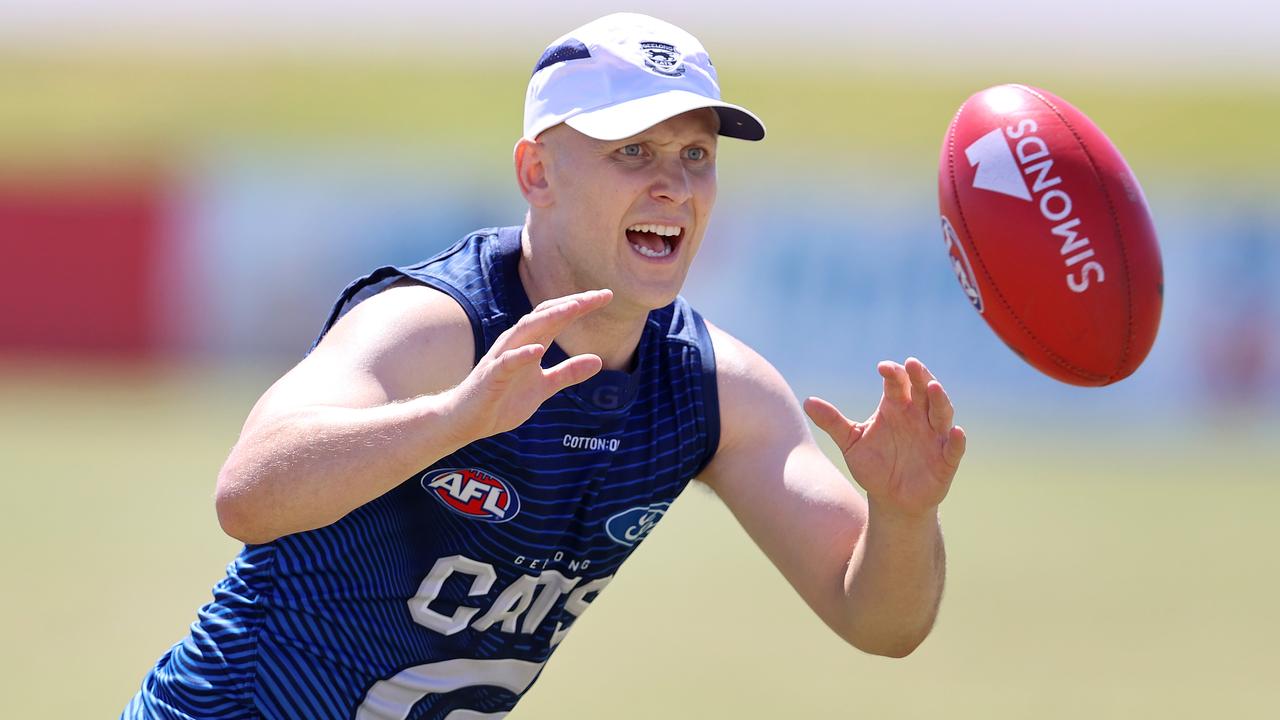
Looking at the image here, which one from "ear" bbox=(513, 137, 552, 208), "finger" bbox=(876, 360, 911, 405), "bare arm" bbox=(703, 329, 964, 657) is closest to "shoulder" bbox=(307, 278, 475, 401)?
"ear" bbox=(513, 137, 552, 208)

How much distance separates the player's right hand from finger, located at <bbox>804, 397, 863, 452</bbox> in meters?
0.64

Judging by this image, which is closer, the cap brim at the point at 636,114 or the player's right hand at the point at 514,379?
the player's right hand at the point at 514,379

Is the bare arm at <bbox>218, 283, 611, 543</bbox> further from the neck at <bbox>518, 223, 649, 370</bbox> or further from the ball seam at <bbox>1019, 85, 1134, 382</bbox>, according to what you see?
the ball seam at <bbox>1019, 85, 1134, 382</bbox>

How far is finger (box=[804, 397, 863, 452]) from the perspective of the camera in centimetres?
332

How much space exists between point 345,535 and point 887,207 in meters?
13.1

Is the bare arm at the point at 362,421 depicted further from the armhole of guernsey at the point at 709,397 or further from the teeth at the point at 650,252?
the armhole of guernsey at the point at 709,397

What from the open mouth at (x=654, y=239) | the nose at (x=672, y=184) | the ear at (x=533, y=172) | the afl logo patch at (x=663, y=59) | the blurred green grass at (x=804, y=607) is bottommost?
the blurred green grass at (x=804, y=607)

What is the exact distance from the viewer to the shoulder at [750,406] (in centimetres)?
374

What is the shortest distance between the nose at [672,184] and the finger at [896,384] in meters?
0.59

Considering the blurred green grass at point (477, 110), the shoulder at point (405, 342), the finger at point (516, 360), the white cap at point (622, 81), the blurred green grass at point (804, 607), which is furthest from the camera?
the blurred green grass at point (477, 110)

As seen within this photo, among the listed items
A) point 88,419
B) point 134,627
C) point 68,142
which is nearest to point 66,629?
point 134,627

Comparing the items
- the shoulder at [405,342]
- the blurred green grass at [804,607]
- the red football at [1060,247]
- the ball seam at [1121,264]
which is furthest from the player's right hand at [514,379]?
the blurred green grass at [804,607]

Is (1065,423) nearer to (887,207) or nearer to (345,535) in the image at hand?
(887,207)

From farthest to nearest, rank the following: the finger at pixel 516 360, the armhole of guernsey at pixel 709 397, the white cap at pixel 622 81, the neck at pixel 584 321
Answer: the armhole of guernsey at pixel 709 397 < the neck at pixel 584 321 < the white cap at pixel 622 81 < the finger at pixel 516 360
